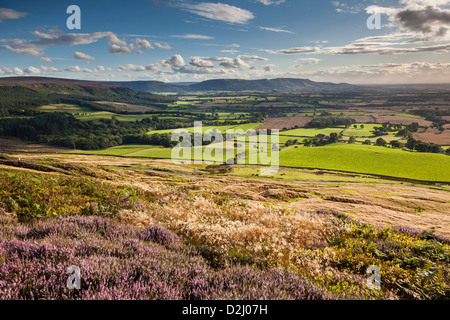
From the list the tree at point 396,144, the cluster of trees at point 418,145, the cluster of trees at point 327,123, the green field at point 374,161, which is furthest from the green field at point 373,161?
the cluster of trees at point 327,123

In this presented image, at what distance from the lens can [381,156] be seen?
96625mm

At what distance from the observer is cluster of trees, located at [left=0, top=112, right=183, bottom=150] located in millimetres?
150250

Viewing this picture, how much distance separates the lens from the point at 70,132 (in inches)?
7160

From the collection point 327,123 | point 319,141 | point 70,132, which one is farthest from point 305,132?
point 70,132

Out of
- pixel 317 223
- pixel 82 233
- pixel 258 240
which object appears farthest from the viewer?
pixel 317 223

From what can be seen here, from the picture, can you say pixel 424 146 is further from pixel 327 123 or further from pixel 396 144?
pixel 327 123

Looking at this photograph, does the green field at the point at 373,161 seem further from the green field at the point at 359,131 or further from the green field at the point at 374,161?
the green field at the point at 359,131

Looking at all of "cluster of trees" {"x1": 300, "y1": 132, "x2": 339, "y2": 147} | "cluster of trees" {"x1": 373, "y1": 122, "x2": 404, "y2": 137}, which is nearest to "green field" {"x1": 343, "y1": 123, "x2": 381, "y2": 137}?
"cluster of trees" {"x1": 373, "y1": 122, "x2": 404, "y2": 137}

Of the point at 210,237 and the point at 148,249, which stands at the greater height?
the point at 148,249

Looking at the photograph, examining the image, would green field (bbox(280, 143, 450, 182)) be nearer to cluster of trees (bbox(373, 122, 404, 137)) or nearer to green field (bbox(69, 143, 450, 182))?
green field (bbox(69, 143, 450, 182))

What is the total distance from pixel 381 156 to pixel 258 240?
10979 cm

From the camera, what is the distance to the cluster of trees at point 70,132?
150250 millimetres
